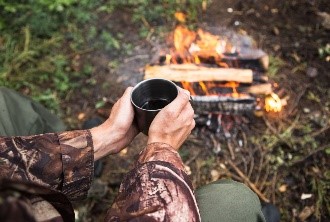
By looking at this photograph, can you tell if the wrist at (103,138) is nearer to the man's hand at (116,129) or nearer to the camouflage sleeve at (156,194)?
the man's hand at (116,129)

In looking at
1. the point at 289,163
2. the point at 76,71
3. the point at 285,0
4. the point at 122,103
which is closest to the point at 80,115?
the point at 76,71

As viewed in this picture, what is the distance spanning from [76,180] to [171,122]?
28.8 inches

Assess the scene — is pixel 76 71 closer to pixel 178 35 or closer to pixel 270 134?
pixel 178 35

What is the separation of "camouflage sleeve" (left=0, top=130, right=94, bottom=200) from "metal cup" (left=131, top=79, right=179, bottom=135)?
0.40 meters

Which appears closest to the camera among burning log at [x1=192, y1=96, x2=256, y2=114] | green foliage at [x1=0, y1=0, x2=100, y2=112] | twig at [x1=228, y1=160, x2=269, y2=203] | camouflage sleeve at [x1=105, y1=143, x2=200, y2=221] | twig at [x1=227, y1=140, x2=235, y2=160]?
camouflage sleeve at [x1=105, y1=143, x2=200, y2=221]

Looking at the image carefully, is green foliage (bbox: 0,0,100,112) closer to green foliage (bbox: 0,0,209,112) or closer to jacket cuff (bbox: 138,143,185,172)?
green foliage (bbox: 0,0,209,112)

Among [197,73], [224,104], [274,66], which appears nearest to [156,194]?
[224,104]

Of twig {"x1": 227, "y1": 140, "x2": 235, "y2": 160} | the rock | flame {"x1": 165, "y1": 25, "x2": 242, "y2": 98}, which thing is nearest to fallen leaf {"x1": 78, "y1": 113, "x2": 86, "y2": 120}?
flame {"x1": 165, "y1": 25, "x2": 242, "y2": 98}

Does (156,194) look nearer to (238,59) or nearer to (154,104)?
(154,104)

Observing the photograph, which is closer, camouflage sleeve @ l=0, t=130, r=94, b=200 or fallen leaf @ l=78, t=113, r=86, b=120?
camouflage sleeve @ l=0, t=130, r=94, b=200

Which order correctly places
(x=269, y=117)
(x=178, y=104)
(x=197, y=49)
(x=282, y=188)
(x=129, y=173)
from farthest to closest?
1. (x=197, y=49)
2. (x=269, y=117)
3. (x=282, y=188)
4. (x=178, y=104)
5. (x=129, y=173)

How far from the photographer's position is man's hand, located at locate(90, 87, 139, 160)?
2.49 meters

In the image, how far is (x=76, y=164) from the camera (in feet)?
7.84

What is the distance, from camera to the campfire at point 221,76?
→ 397 cm
